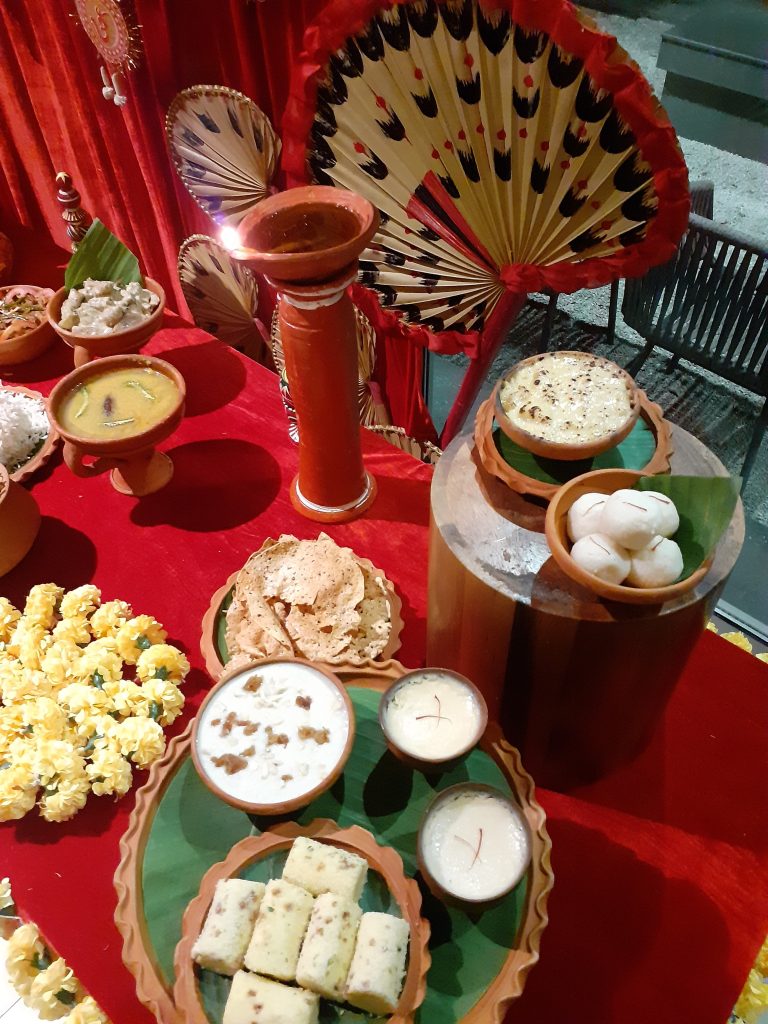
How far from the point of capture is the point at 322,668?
1107 millimetres

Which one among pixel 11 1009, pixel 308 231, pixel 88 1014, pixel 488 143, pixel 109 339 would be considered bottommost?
pixel 11 1009

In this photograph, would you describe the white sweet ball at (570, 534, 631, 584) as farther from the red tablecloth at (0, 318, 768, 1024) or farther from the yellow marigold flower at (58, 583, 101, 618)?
the yellow marigold flower at (58, 583, 101, 618)

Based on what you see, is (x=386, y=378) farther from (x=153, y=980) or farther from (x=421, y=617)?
(x=153, y=980)

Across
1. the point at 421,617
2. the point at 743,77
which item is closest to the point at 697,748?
the point at 421,617

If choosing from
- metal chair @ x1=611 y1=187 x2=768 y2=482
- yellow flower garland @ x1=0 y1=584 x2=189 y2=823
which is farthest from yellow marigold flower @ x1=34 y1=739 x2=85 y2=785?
metal chair @ x1=611 y1=187 x2=768 y2=482

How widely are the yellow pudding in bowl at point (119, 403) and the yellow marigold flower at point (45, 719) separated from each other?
0.57 m

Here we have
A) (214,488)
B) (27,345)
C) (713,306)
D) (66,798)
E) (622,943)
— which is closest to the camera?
(622,943)

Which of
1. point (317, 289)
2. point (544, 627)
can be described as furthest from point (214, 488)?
point (544, 627)

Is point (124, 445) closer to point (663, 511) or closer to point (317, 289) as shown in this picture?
point (317, 289)

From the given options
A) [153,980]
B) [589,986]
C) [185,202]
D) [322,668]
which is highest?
[185,202]

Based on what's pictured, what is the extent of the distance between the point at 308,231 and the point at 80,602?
862mm

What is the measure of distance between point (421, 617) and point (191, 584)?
50cm

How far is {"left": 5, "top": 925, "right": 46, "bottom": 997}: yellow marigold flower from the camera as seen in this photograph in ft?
3.83

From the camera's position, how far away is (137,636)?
1.41 m
